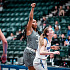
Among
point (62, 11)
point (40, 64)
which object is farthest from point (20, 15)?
point (40, 64)

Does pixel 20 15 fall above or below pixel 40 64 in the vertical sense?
above

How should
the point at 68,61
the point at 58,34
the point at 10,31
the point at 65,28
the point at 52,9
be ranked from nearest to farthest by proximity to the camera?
the point at 68,61
the point at 58,34
the point at 65,28
the point at 10,31
the point at 52,9

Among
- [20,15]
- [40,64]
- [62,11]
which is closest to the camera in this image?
[40,64]

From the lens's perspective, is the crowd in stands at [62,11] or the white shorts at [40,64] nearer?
the white shorts at [40,64]

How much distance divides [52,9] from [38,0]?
1692 mm

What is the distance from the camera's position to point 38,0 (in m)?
13.9

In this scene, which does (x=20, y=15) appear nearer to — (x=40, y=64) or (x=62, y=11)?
(x=62, y=11)

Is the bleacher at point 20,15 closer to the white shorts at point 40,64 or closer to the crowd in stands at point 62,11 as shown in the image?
the crowd in stands at point 62,11

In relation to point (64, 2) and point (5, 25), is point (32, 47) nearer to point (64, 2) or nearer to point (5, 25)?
point (5, 25)

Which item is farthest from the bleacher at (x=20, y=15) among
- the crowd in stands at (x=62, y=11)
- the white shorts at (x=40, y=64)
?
the white shorts at (x=40, y=64)

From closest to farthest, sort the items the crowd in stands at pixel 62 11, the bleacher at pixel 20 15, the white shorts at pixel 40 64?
1. the white shorts at pixel 40 64
2. the bleacher at pixel 20 15
3. the crowd in stands at pixel 62 11

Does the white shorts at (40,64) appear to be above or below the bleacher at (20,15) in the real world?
below

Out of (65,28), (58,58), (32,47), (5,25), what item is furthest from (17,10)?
(32,47)

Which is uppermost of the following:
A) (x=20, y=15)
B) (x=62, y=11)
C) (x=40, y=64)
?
(x=62, y=11)
